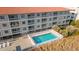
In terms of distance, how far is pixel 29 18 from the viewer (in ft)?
5.03

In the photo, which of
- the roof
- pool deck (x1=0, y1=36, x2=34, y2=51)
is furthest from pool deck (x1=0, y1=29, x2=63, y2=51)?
the roof

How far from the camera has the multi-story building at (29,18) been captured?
145 cm

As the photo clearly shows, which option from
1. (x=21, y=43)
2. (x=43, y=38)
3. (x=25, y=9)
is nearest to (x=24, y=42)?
(x=21, y=43)

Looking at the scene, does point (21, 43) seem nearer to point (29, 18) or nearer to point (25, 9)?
point (29, 18)

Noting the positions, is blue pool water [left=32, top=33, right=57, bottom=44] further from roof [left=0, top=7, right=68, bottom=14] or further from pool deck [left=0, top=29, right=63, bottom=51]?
roof [left=0, top=7, right=68, bottom=14]

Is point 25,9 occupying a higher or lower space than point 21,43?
higher

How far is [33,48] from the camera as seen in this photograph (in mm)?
1586

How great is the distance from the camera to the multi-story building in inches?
57.2

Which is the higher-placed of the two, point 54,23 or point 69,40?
point 54,23

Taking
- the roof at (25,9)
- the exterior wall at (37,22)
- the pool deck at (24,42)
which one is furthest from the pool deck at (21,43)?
the roof at (25,9)

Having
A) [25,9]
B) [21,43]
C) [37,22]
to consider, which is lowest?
[21,43]
